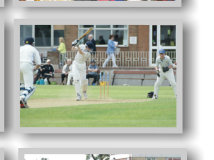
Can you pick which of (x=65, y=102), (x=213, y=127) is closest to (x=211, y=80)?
(x=213, y=127)

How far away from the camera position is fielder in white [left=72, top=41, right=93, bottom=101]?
17531 mm

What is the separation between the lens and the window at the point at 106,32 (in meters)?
17.5

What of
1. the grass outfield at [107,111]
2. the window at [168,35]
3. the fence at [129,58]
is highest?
the window at [168,35]

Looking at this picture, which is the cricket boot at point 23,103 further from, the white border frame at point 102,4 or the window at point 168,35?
the window at point 168,35

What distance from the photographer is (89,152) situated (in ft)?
56.6

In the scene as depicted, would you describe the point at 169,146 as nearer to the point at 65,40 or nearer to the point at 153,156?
the point at 153,156

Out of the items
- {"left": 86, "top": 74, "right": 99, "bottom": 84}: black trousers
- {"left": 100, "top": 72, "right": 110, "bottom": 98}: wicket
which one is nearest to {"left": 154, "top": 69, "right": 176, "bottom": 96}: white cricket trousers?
{"left": 100, "top": 72, "right": 110, "bottom": 98}: wicket

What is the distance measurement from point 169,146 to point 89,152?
2.70 ft

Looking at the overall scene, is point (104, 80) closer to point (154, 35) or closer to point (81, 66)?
point (81, 66)

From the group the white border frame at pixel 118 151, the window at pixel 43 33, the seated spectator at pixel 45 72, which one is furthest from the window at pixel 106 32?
the white border frame at pixel 118 151

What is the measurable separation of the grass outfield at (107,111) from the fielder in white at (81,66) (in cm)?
9

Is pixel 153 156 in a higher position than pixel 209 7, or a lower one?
lower

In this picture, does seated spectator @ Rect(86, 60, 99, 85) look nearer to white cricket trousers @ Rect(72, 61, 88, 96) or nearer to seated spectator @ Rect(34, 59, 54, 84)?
white cricket trousers @ Rect(72, 61, 88, 96)

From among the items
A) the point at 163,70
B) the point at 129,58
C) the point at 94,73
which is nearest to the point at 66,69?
the point at 94,73
